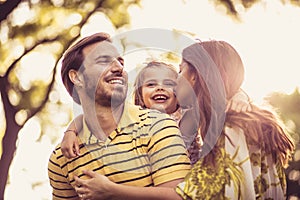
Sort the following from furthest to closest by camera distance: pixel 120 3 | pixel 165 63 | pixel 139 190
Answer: pixel 120 3
pixel 165 63
pixel 139 190

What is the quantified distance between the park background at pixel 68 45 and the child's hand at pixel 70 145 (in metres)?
0.08

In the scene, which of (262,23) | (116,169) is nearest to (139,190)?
(116,169)

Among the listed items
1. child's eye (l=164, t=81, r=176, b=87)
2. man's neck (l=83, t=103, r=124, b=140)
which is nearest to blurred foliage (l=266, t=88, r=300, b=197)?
child's eye (l=164, t=81, r=176, b=87)

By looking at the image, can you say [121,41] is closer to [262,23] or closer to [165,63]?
[165,63]

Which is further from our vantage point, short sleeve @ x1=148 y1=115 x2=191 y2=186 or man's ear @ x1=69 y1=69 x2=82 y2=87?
man's ear @ x1=69 y1=69 x2=82 y2=87

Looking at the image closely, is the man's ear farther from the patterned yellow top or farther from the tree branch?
the tree branch

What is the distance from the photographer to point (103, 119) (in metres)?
2.37

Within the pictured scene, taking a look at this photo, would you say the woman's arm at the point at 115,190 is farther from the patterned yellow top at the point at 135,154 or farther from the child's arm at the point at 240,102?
the child's arm at the point at 240,102

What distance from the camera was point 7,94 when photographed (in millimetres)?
2656

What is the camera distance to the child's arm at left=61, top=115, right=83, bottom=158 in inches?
93.3

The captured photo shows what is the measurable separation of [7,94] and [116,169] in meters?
0.70

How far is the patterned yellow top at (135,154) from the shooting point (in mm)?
2252

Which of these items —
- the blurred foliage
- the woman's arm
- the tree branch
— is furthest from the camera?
the tree branch

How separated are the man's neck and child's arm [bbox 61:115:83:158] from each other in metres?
0.05
